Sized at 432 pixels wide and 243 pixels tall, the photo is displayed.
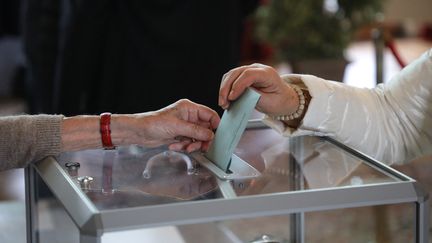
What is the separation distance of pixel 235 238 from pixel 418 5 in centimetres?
683

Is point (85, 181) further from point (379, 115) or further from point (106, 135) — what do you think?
point (379, 115)

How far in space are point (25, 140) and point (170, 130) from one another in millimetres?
285

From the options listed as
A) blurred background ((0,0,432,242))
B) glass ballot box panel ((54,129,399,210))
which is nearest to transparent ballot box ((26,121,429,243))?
glass ballot box panel ((54,129,399,210))

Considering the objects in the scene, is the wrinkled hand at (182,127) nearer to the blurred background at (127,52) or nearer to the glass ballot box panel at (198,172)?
the glass ballot box panel at (198,172)

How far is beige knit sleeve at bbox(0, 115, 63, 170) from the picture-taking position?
1.56 metres

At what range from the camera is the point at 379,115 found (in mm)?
1843

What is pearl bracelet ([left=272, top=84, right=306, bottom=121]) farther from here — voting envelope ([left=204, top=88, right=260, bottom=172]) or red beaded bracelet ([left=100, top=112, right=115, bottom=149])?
red beaded bracelet ([left=100, top=112, right=115, bottom=149])

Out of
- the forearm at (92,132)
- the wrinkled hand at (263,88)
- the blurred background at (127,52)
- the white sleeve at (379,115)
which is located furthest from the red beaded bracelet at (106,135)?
the blurred background at (127,52)

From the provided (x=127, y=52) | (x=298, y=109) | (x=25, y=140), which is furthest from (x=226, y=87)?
(x=127, y=52)

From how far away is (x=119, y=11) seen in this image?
359 cm

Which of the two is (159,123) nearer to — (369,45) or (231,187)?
(231,187)

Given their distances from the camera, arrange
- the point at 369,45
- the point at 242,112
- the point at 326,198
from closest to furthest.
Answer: the point at 326,198
the point at 242,112
the point at 369,45

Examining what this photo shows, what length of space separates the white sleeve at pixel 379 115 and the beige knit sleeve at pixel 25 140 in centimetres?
46

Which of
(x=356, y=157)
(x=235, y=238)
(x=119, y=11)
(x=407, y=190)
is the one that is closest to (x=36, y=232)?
(x=235, y=238)
